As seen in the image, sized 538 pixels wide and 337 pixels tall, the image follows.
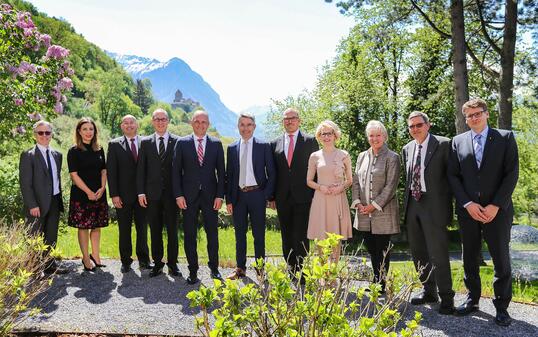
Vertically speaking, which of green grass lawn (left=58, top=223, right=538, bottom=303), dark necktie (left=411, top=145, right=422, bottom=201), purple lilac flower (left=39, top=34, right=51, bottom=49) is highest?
purple lilac flower (left=39, top=34, right=51, bottom=49)

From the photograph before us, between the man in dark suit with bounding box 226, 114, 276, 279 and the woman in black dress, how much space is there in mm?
2140

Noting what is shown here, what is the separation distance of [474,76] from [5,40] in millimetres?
19765

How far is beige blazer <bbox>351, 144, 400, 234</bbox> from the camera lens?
5.66m

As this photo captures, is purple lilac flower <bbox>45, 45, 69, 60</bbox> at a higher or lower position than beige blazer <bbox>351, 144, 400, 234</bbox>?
higher

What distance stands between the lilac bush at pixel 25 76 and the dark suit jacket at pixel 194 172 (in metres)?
3.44

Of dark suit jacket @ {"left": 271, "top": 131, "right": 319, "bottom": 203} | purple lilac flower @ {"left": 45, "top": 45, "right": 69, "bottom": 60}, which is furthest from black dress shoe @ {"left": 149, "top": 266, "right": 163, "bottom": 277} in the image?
purple lilac flower @ {"left": 45, "top": 45, "right": 69, "bottom": 60}

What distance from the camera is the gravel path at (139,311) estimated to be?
4.74 metres

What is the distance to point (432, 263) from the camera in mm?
5410

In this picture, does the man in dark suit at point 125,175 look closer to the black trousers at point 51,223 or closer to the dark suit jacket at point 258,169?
the black trousers at point 51,223

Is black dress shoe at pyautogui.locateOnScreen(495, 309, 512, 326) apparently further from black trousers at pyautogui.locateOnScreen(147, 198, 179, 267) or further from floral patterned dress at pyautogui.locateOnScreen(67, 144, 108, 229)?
floral patterned dress at pyautogui.locateOnScreen(67, 144, 108, 229)

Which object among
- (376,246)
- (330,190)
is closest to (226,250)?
(330,190)

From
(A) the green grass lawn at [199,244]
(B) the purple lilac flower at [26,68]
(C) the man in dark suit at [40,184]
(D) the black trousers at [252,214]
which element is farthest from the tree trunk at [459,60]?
(B) the purple lilac flower at [26,68]

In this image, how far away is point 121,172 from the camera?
23.0 ft

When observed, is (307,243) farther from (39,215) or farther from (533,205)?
→ (533,205)
